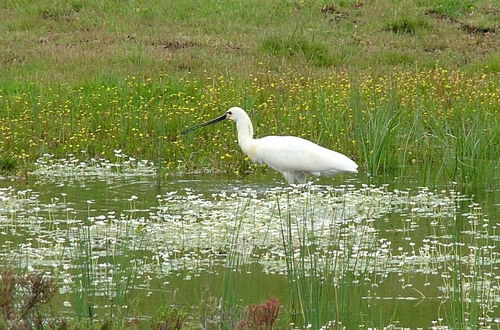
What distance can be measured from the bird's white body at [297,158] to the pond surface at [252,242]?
0.21 meters

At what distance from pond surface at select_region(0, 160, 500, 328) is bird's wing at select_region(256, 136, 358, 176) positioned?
0.75 ft

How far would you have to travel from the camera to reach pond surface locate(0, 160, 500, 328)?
6.45m

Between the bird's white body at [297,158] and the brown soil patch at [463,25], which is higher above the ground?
the brown soil patch at [463,25]

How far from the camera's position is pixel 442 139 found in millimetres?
11523

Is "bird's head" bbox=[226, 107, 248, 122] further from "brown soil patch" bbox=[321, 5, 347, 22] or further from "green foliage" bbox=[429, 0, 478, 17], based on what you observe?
"green foliage" bbox=[429, 0, 478, 17]

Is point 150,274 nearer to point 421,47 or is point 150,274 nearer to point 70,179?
point 70,179

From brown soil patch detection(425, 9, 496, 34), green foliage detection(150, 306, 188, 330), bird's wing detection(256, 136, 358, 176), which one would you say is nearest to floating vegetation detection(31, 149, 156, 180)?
bird's wing detection(256, 136, 358, 176)

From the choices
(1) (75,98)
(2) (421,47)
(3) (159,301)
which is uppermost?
(2) (421,47)

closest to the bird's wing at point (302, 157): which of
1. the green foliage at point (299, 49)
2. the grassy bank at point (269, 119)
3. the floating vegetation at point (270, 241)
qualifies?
the floating vegetation at point (270, 241)

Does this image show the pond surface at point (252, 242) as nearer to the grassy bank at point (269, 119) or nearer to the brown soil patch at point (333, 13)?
the grassy bank at point (269, 119)

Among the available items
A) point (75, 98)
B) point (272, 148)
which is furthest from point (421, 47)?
point (272, 148)

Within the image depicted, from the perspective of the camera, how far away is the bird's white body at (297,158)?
36.0 feet

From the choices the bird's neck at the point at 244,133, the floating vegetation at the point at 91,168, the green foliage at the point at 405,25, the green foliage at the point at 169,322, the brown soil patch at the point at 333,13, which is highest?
the brown soil patch at the point at 333,13

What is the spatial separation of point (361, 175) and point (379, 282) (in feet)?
15.0
